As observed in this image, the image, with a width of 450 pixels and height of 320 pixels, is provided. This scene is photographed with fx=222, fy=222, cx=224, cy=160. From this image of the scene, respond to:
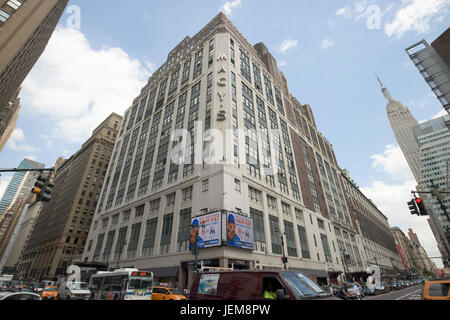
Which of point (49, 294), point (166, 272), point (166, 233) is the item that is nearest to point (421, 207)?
point (166, 272)

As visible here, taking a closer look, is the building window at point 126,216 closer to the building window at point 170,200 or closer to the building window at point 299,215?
the building window at point 170,200

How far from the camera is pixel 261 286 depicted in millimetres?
6633

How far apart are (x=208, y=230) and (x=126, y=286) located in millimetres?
10079

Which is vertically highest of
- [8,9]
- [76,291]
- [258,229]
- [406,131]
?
[406,131]

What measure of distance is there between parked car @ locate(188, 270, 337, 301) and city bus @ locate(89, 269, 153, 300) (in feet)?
45.2

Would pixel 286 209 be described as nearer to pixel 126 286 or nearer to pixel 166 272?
pixel 166 272

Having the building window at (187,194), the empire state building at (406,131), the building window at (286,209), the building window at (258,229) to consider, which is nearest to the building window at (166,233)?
the building window at (187,194)

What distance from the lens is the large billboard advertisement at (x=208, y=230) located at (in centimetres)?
2489

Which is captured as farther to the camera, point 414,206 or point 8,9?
point 8,9

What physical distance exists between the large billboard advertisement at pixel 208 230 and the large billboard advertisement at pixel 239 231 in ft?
3.33

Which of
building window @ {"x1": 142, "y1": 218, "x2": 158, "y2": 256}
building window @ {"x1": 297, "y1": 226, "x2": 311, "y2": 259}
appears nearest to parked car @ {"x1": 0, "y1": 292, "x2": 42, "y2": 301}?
building window @ {"x1": 142, "y1": 218, "x2": 158, "y2": 256}

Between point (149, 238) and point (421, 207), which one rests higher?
point (149, 238)

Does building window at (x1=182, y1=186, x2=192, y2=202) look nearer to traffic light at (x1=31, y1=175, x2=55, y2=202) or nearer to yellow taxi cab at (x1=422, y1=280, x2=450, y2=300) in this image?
traffic light at (x1=31, y1=175, x2=55, y2=202)
